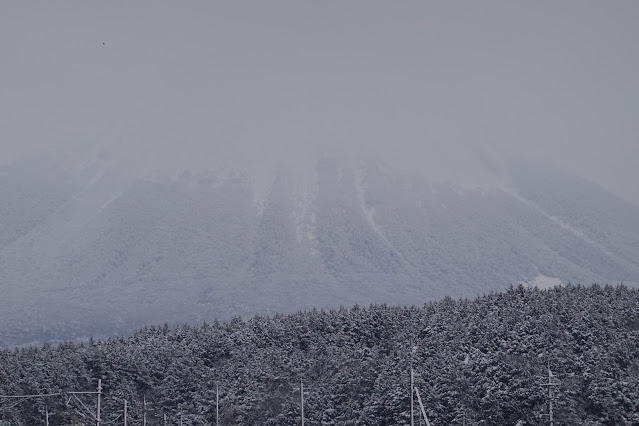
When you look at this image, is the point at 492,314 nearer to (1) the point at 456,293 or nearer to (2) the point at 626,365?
(2) the point at 626,365

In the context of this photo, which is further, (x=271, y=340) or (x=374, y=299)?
(x=374, y=299)

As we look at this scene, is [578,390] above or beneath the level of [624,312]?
beneath

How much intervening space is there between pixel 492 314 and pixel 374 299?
107 meters

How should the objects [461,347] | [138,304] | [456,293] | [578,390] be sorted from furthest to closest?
1. [456,293]
2. [138,304]
3. [461,347]
4. [578,390]

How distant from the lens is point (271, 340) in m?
78.6

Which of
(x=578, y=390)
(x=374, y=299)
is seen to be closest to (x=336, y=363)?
(x=578, y=390)

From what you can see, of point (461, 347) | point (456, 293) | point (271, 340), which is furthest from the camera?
point (456, 293)

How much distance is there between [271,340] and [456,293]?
4554 inches

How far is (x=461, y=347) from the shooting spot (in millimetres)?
64812

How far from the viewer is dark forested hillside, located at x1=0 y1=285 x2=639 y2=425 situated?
186ft

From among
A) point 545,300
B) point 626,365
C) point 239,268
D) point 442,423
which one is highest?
point 239,268

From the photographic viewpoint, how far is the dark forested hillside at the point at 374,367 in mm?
56750

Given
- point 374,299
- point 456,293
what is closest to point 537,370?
point 374,299

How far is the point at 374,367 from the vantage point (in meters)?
67.4
